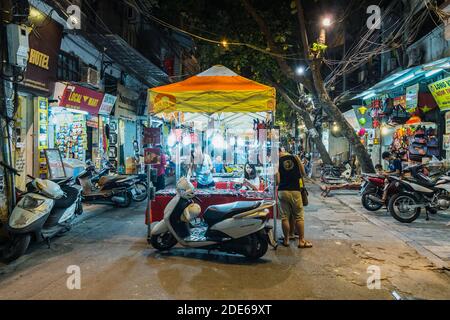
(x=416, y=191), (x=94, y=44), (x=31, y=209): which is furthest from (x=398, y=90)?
(x=31, y=209)

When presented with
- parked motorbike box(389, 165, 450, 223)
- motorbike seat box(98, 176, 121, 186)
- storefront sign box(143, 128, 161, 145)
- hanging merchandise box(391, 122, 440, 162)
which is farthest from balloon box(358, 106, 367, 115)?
storefront sign box(143, 128, 161, 145)

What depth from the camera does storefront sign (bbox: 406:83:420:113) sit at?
40.3ft

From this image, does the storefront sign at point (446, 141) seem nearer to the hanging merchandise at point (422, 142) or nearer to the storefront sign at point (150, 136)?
the hanging merchandise at point (422, 142)

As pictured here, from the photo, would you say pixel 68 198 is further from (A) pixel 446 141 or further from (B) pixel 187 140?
(A) pixel 446 141

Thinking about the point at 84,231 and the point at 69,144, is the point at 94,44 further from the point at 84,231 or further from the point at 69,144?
the point at 84,231

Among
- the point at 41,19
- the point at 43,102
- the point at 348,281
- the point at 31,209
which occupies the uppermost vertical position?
the point at 41,19

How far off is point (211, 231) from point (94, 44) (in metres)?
10.5

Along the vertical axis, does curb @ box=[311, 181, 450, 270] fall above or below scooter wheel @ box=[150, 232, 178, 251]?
below

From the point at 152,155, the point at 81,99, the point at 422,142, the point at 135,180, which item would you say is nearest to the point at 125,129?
the point at 81,99

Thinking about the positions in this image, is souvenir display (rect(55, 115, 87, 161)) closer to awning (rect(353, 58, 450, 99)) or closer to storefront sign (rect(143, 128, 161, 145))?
storefront sign (rect(143, 128, 161, 145))

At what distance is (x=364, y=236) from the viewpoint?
759cm

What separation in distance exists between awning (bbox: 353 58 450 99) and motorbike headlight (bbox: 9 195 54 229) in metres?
10.5

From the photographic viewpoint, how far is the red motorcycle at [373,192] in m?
10.1

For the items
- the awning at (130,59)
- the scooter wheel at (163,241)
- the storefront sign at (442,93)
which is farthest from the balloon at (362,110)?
the scooter wheel at (163,241)
